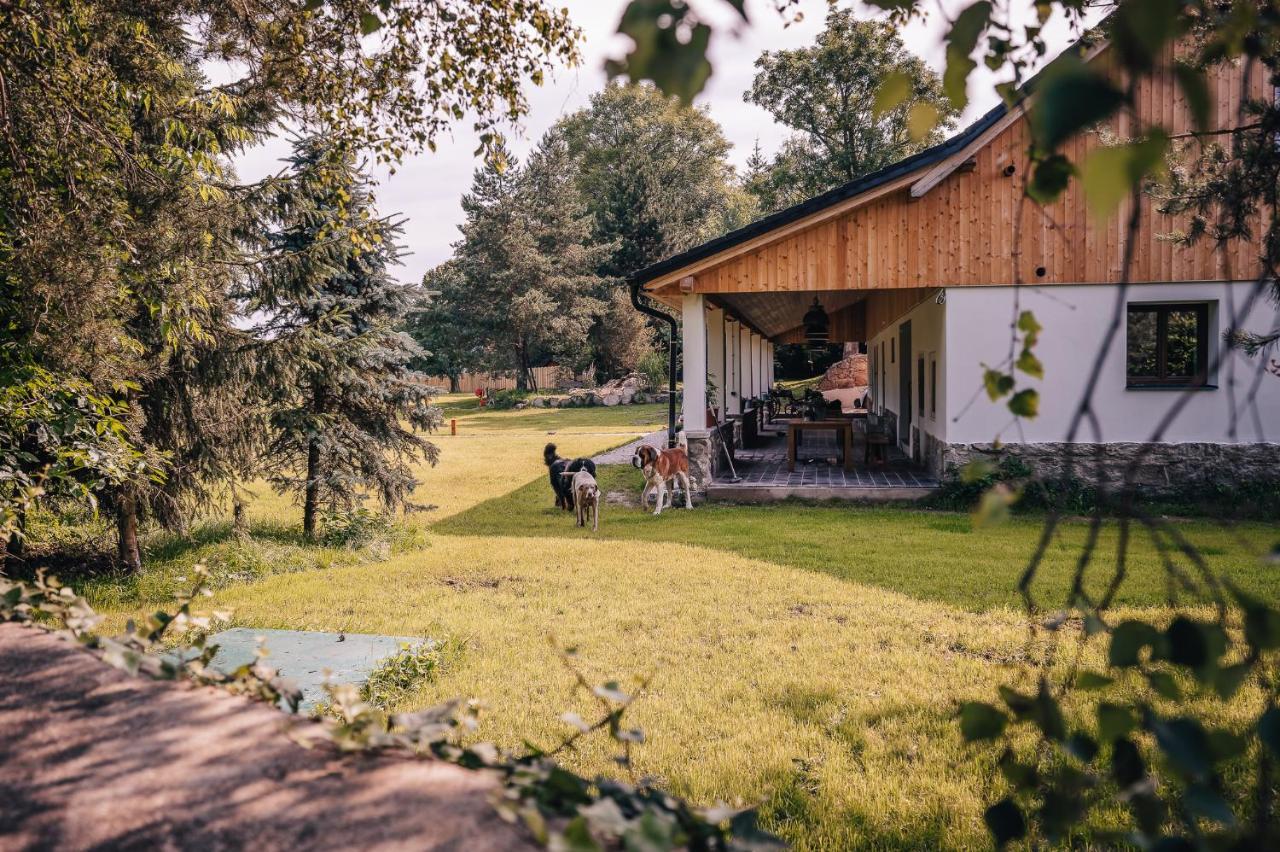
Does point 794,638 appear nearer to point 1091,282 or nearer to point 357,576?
point 357,576

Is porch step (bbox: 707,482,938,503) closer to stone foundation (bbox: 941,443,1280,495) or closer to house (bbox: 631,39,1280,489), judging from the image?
house (bbox: 631,39,1280,489)

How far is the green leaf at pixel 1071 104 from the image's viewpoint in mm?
837

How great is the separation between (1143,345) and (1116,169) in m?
12.8

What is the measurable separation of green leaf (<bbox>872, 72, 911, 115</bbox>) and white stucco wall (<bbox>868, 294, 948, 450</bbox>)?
11350mm

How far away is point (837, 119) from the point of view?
35062 mm

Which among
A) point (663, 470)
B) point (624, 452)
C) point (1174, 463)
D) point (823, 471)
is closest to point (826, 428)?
point (823, 471)

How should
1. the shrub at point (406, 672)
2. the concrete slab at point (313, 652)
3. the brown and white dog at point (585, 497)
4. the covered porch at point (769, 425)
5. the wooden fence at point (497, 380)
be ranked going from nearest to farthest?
the shrub at point (406, 672)
the concrete slab at point (313, 652)
the brown and white dog at point (585, 497)
the covered porch at point (769, 425)
the wooden fence at point (497, 380)

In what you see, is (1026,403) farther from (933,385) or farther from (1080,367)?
(933,385)

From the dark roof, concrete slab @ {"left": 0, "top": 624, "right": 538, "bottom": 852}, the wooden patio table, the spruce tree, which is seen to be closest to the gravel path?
the wooden patio table

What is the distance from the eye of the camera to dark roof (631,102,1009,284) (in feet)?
37.3

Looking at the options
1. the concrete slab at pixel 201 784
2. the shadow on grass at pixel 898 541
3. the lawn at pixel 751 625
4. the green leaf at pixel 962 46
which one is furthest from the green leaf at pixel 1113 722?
the shadow on grass at pixel 898 541

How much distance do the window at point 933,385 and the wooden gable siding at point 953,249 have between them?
1707mm

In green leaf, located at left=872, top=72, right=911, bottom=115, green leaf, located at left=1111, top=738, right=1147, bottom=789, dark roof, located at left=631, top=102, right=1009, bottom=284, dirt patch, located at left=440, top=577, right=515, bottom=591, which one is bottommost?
dirt patch, located at left=440, top=577, right=515, bottom=591

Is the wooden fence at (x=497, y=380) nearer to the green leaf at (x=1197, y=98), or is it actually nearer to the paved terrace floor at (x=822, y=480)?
the paved terrace floor at (x=822, y=480)
